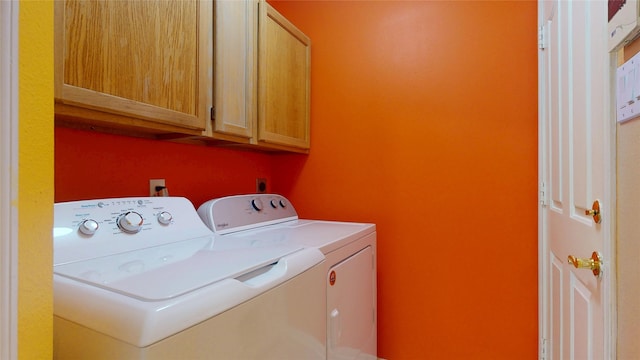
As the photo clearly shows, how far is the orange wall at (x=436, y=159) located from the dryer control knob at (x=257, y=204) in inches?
18.5

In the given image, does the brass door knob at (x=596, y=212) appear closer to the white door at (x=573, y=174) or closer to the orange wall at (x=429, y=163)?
the white door at (x=573, y=174)

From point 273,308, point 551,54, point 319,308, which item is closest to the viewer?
point 273,308

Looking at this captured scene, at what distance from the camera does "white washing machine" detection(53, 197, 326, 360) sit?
0.53 m

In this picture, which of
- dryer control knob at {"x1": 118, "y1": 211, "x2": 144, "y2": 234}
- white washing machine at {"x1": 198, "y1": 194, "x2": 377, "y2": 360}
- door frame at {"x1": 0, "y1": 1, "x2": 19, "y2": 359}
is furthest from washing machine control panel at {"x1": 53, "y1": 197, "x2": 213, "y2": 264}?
door frame at {"x1": 0, "y1": 1, "x2": 19, "y2": 359}

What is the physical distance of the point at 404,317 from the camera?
1.78 metres

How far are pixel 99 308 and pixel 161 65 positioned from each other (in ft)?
2.63

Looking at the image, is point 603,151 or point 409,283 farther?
point 409,283

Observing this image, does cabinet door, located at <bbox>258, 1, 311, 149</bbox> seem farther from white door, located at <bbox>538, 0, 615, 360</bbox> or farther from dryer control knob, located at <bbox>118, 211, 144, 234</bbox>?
white door, located at <bbox>538, 0, 615, 360</bbox>

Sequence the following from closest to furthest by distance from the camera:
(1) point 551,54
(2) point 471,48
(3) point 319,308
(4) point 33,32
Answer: (4) point 33,32 → (3) point 319,308 → (1) point 551,54 → (2) point 471,48

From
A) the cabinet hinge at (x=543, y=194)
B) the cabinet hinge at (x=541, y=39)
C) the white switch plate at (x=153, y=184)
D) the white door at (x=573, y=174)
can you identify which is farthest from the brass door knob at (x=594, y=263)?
the white switch plate at (x=153, y=184)

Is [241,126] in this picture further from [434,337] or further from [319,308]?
[434,337]

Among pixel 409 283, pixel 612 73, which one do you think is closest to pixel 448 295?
pixel 409 283

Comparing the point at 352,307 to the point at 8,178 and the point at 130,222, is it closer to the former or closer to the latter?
the point at 130,222

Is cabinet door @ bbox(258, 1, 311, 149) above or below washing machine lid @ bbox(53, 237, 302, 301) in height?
above
